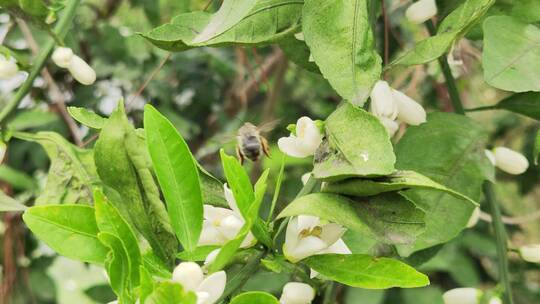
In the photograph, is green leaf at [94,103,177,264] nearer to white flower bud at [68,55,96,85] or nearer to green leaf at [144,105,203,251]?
green leaf at [144,105,203,251]

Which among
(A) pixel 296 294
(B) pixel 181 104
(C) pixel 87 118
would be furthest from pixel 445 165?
(B) pixel 181 104

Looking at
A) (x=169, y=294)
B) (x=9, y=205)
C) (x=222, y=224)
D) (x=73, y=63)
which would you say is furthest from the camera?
(x=73, y=63)

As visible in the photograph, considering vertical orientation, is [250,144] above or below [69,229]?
below

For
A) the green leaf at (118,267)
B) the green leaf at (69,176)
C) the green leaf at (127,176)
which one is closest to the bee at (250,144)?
the green leaf at (69,176)

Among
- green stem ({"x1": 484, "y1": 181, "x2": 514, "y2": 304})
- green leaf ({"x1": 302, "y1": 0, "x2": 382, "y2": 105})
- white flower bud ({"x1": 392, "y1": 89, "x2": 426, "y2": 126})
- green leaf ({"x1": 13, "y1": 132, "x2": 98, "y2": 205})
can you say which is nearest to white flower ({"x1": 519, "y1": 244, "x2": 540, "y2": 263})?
green stem ({"x1": 484, "y1": 181, "x2": 514, "y2": 304})

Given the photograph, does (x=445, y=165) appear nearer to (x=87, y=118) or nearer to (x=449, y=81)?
(x=449, y=81)

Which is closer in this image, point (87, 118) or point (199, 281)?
point (199, 281)

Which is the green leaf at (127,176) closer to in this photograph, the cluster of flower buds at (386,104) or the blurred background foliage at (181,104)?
the cluster of flower buds at (386,104)
